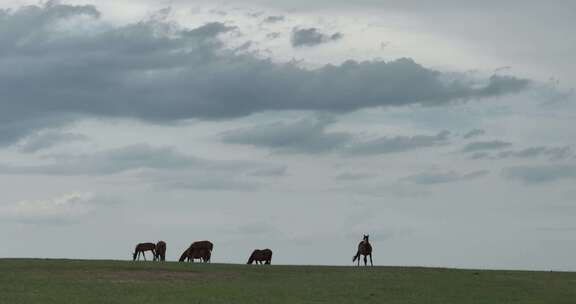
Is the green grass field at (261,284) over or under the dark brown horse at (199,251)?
under

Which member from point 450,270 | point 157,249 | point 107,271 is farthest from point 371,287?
point 157,249

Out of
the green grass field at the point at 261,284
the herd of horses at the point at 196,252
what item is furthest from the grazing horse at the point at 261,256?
the green grass field at the point at 261,284

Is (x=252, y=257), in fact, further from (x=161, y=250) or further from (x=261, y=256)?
(x=161, y=250)

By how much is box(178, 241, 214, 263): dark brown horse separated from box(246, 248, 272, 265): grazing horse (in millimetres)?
3412

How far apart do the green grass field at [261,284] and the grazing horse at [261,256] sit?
1355cm

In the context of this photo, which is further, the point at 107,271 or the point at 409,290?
the point at 107,271

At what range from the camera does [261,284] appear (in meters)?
44.8

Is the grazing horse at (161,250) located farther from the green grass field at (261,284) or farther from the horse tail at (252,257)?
the green grass field at (261,284)

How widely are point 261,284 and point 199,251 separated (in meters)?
25.4

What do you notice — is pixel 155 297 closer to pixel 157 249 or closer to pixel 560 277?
pixel 560 277

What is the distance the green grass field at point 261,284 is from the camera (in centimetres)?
3966

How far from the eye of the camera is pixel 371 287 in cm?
4434

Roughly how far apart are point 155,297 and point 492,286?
17.3 m

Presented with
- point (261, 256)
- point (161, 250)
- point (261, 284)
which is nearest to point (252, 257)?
point (261, 256)
